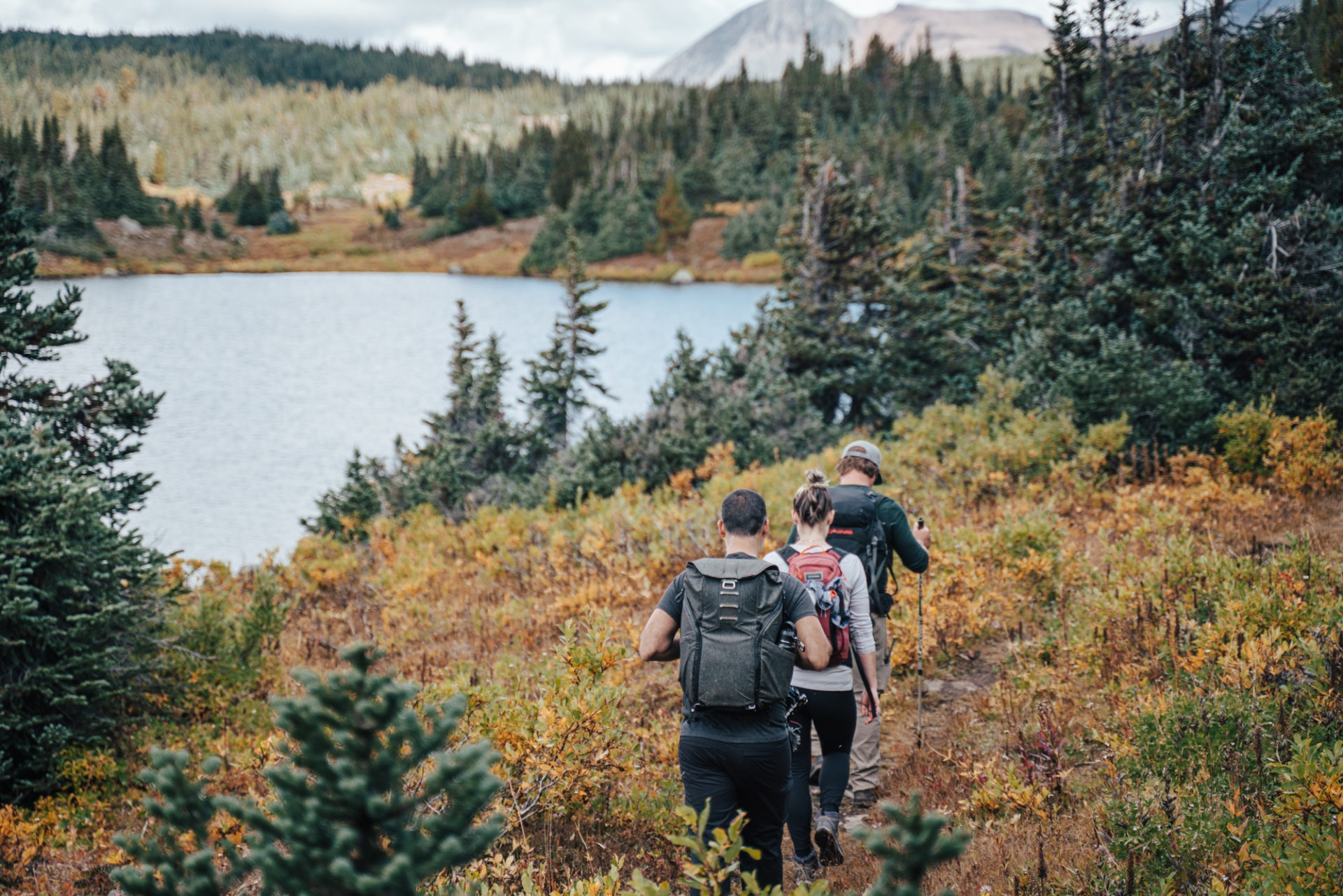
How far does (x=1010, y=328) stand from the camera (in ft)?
59.6

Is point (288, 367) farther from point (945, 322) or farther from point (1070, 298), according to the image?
point (1070, 298)

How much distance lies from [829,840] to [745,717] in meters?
1.51

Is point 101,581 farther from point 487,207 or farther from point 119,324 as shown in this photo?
point 487,207

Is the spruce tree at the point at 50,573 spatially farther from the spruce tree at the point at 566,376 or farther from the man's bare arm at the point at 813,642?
the spruce tree at the point at 566,376

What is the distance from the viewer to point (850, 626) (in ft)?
14.2

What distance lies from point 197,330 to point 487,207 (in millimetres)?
59304

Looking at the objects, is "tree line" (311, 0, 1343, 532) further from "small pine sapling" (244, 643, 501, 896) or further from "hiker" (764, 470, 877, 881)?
"small pine sapling" (244, 643, 501, 896)

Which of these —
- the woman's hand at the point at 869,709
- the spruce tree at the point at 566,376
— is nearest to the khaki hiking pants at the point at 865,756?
the woman's hand at the point at 869,709

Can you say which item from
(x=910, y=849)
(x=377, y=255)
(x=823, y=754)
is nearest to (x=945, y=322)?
(x=823, y=754)

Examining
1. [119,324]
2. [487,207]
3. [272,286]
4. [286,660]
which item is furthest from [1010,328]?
[487,207]

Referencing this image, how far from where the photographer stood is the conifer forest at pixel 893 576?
3.17m

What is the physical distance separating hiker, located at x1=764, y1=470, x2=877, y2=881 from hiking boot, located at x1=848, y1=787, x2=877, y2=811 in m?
0.74

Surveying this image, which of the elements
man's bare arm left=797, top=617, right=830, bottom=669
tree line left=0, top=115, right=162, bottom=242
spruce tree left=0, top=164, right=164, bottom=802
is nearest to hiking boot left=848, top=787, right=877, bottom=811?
man's bare arm left=797, top=617, right=830, bottom=669

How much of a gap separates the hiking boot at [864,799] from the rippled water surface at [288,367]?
933 cm
